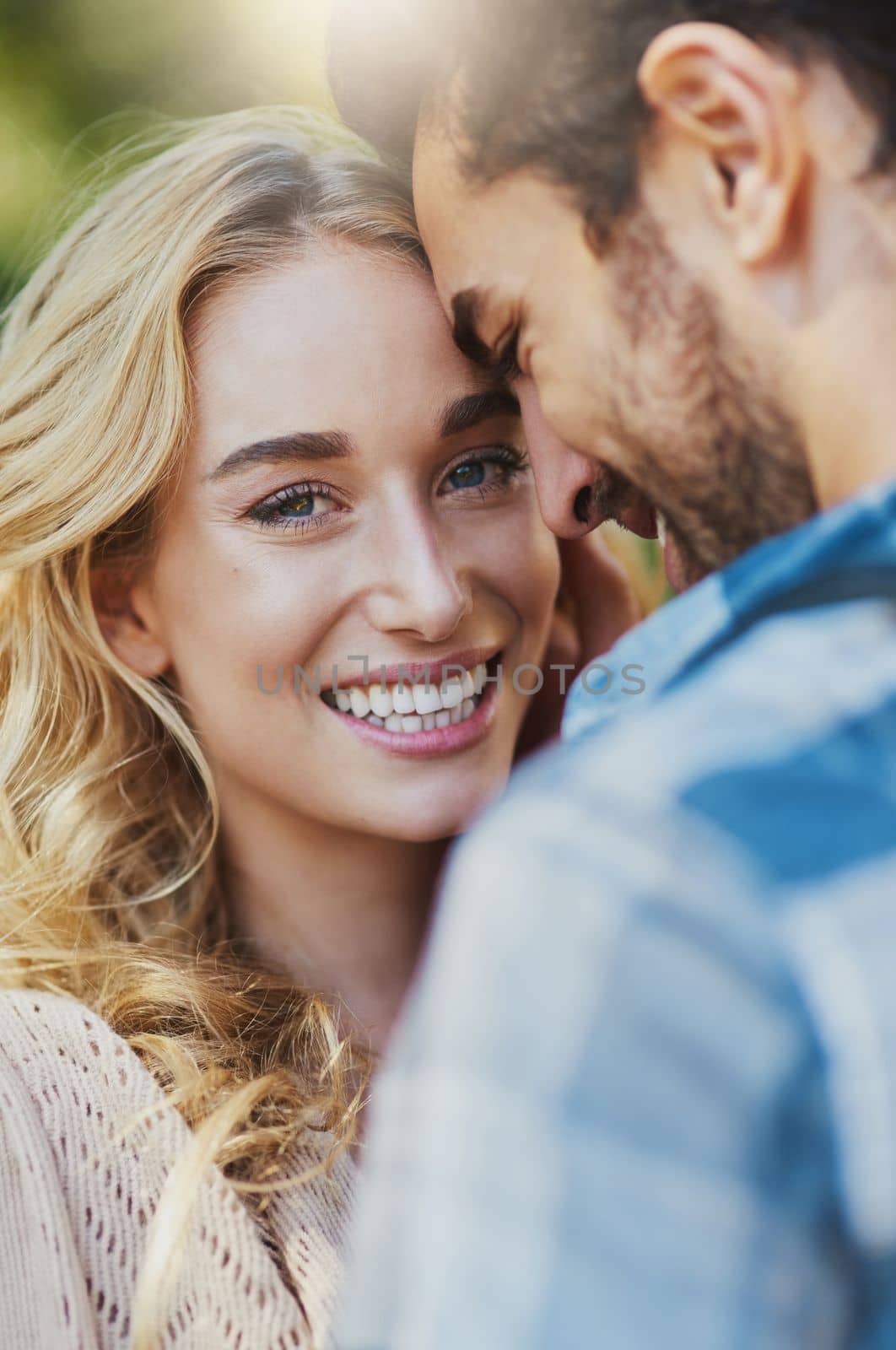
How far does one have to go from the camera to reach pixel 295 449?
1.90 meters

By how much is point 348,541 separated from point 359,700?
0.24 m

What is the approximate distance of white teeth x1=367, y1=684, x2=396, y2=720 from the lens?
202cm

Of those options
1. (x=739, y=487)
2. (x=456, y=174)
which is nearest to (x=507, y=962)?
(x=739, y=487)

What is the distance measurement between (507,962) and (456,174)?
902 mm

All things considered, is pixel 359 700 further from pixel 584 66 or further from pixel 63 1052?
pixel 584 66

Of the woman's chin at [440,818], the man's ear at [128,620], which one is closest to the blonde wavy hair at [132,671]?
the man's ear at [128,620]

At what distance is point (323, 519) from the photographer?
1963 millimetres

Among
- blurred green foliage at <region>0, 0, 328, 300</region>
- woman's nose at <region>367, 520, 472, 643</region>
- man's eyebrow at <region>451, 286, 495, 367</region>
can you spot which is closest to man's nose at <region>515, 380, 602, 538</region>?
man's eyebrow at <region>451, 286, 495, 367</region>

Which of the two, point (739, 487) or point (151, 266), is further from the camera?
point (151, 266)

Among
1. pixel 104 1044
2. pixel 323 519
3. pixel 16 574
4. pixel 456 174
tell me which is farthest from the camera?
pixel 16 574

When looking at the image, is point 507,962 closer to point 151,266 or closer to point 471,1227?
point 471,1227

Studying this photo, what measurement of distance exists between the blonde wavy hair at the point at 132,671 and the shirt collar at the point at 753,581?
0.98 meters

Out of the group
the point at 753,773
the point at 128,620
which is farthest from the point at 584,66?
the point at 128,620

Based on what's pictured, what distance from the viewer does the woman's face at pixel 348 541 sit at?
6.25 ft
